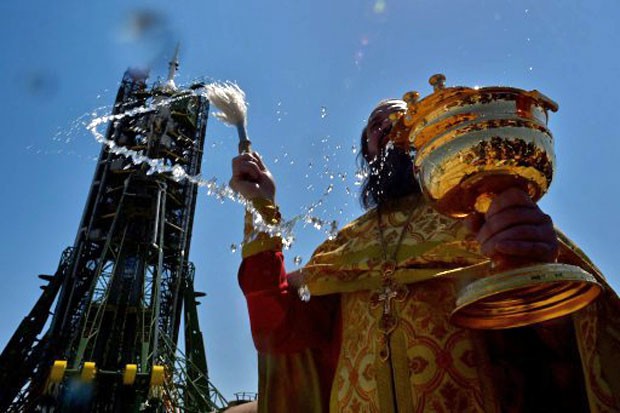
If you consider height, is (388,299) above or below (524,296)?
above

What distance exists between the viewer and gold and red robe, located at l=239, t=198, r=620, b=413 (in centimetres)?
151

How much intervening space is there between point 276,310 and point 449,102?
1.01 m

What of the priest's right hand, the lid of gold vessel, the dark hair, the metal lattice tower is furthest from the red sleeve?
the metal lattice tower

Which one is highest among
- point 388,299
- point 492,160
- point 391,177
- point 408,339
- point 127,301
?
point 127,301

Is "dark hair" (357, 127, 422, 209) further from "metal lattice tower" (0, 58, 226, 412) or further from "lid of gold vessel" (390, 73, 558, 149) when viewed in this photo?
"metal lattice tower" (0, 58, 226, 412)

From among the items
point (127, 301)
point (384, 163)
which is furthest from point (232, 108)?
point (127, 301)

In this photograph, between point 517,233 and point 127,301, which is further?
point 127,301

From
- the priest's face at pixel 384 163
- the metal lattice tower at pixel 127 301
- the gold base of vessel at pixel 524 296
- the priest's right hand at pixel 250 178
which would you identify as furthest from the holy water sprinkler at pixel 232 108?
the metal lattice tower at pixel 127 301

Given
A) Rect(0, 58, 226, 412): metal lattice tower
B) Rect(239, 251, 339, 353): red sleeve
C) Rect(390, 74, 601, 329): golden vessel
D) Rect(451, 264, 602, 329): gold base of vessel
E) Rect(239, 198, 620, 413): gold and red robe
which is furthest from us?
Rect(0, 58, 226, 412): metal lattice tower

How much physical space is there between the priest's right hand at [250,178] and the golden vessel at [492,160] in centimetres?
76

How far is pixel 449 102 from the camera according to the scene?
1.37 meters

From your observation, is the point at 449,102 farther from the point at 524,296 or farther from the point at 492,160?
the point at 524,296

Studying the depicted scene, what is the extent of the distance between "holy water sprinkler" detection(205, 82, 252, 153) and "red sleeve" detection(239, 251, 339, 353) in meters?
0.46

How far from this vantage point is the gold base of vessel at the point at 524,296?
1080 millimetres
